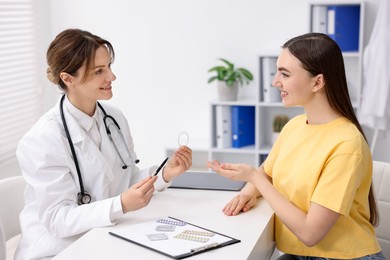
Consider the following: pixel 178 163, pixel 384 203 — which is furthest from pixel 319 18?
pixel 178 163

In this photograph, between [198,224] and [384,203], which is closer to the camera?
[198,224]

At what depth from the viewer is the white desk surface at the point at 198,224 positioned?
5.59 ft

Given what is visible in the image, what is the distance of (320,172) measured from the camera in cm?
189

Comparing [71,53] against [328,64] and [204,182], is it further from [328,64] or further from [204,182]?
[328,64]

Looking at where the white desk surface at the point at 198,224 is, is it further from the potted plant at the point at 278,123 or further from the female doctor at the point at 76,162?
the potted plant at the point at 278,123

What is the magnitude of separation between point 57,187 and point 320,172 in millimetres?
895

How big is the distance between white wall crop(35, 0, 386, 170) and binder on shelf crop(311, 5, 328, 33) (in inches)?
6.6

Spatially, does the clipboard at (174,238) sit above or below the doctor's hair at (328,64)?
below

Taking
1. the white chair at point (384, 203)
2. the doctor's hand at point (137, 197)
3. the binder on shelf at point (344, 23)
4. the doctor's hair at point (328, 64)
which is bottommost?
the white chair at point (384, 203)

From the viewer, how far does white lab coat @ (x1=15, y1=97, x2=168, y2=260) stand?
6.54 ft

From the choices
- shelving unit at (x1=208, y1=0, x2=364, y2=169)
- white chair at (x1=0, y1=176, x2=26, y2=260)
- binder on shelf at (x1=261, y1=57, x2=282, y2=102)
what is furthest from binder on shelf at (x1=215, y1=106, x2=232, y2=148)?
white chair at (x1=0, y1=176, x2=26, y2=260)

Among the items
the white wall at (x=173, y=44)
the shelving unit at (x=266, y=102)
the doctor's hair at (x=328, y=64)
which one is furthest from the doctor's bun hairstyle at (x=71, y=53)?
the white wall at (x=173, y=44)

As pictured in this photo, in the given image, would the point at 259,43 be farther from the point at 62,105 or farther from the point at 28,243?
the point at 28,243

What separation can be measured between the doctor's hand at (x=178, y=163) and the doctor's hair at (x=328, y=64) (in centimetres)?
59
